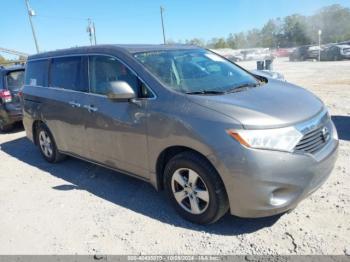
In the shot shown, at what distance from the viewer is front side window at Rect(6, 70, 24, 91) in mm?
8375

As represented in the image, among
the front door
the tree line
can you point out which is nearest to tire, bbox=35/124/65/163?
the front door

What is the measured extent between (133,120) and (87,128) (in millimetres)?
1015

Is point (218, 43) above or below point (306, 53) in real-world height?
above

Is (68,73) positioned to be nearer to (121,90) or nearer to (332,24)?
(121,90)

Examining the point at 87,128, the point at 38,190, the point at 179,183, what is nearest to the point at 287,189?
the point at 179,183

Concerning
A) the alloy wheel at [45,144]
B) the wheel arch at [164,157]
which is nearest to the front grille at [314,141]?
the wheel arch at [164,157]

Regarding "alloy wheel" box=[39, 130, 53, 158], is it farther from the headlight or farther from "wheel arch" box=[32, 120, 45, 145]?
the headlight

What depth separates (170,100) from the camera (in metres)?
3.47

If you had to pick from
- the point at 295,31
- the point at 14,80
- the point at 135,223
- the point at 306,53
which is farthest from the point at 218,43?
the point at 135,223

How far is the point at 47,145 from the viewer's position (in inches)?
230

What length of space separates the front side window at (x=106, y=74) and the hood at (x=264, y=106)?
86 cm

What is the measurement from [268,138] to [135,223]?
1.71 meters

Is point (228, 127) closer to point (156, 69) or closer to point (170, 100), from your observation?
point (170, 100)

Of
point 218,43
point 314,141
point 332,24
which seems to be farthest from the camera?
point 218,43
